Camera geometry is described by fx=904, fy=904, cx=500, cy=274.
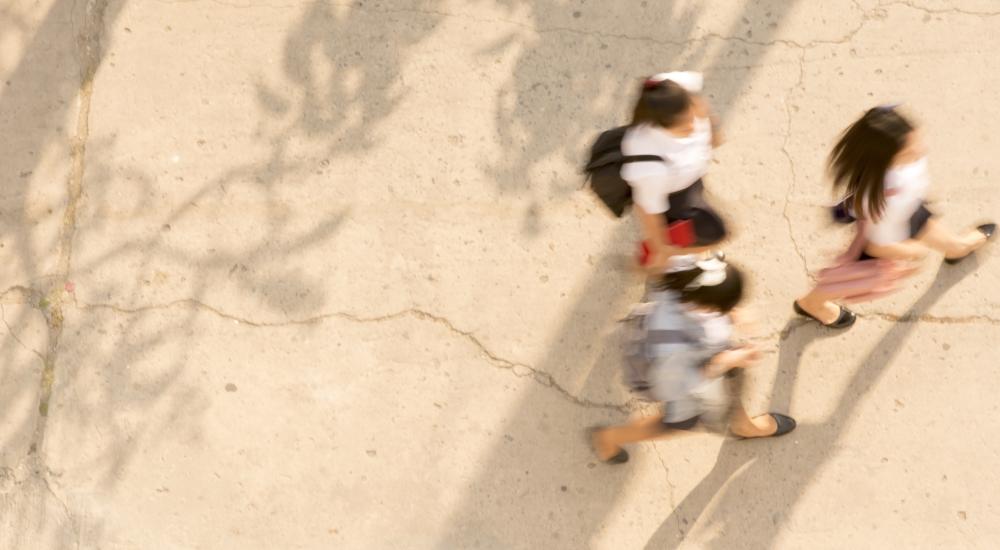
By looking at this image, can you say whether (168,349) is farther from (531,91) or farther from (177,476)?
(531,91)

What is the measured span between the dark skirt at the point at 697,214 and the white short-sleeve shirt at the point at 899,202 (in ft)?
1.67

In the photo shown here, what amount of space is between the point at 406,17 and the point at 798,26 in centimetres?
180

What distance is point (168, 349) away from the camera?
3871 mm

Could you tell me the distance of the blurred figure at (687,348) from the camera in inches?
115

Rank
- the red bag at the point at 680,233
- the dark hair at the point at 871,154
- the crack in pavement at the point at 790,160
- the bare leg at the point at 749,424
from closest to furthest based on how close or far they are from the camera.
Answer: the dark hair at the point at 871,154
the red bag at the point at 680,233
the bare leg at the point at 749,424
the crack in pavement at the point at 790,160

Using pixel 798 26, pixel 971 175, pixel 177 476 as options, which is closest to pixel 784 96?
pixel 798 26

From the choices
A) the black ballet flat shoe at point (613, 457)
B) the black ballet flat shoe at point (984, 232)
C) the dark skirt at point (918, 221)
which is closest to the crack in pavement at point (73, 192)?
the black ballet flat shoe at point (613, 457)

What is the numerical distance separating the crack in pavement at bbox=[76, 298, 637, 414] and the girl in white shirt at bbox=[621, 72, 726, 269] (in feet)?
2.71

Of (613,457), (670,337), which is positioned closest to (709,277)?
(670,337)

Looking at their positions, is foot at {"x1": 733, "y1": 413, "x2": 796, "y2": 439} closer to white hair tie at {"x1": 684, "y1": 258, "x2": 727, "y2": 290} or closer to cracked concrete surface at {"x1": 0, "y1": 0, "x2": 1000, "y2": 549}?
cracked concrete surface at {"x1": 0, "y1": 0, "x2": 1000, "y2": 549}

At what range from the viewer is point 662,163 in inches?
119

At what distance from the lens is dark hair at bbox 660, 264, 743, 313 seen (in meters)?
2.88

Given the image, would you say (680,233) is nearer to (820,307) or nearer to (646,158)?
(646,158)

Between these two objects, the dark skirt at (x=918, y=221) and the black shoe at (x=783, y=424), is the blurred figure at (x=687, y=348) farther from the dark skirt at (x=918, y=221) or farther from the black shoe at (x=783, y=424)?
the dark skirt at (x=918, y=221)
